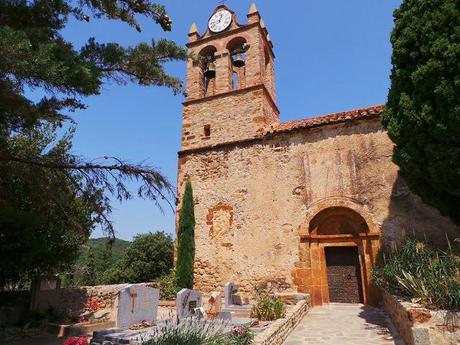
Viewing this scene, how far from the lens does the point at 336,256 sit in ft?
36.2

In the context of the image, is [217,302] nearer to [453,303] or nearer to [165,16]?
[453,303]

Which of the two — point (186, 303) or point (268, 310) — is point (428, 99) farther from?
point (186, 303)

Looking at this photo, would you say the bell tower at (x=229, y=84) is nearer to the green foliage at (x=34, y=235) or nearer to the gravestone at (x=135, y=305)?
the green foliage at (x=34, y=235)

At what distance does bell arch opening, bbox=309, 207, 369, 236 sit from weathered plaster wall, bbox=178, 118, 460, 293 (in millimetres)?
274

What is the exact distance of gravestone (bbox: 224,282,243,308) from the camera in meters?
10.1

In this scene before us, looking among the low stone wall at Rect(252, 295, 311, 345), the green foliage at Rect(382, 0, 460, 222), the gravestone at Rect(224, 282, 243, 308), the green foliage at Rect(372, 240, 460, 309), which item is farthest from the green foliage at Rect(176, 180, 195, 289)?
the green foliage at Rect(382, 0, 460, 222)

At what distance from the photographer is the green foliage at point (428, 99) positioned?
22.4 ft

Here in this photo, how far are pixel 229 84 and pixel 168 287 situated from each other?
317 inches

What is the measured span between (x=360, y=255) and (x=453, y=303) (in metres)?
5.30

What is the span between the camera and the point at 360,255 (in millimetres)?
10617

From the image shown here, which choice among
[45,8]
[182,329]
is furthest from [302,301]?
[45,8]

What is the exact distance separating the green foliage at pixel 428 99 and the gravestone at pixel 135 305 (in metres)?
6.60

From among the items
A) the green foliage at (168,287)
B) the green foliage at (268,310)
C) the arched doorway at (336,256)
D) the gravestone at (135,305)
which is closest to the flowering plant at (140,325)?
the gravestone at (135,305)

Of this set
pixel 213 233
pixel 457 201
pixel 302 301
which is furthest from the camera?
pixel 213 233
